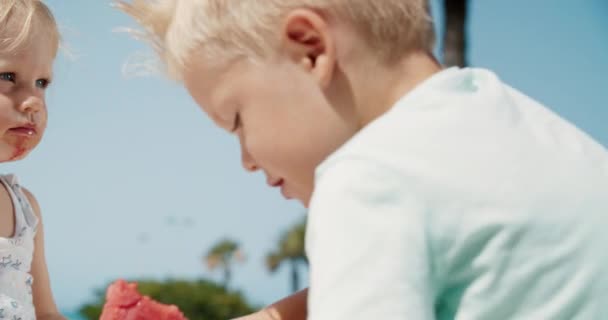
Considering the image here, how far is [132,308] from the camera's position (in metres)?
1.88

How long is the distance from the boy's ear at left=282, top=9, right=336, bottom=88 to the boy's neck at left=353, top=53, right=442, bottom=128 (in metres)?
0.05

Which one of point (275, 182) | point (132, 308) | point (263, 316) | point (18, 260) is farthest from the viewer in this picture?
point (18, 260)

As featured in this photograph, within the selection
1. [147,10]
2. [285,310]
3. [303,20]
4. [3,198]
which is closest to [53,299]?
[3,198]

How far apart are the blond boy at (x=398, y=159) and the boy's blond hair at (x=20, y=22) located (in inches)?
31.0

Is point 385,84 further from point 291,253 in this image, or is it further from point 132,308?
point 291,253

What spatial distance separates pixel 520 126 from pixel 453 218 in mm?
209

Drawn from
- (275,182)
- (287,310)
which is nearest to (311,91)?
(275,182)

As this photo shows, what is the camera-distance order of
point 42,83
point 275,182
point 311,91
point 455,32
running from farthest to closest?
1. point 455,32
2. point 42,83
3. point 275,182
4. point 311,91

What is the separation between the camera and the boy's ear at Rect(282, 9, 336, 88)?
1301mm

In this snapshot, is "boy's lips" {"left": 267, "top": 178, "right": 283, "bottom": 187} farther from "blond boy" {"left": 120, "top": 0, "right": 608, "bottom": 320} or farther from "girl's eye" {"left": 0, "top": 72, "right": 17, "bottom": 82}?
"girl's eye" {"left": 0, "top": 72, "right": 17, "bottom": 82}

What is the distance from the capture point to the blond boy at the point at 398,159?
1067 millimetres

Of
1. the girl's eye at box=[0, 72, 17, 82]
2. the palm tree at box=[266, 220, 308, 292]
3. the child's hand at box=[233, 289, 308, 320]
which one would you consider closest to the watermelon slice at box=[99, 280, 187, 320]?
the child's hand at box=[233, 289, 308, 320]

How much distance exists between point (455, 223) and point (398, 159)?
0.10 meters

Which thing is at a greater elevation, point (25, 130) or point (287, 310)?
point (25, 130)
